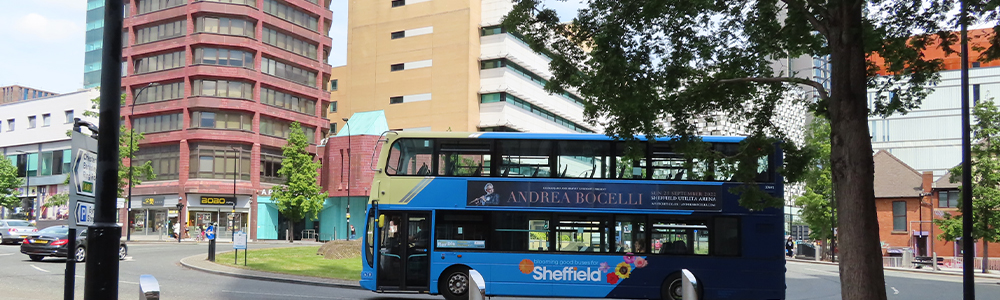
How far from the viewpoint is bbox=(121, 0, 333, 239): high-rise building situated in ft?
186

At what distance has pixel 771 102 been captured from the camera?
1413cm

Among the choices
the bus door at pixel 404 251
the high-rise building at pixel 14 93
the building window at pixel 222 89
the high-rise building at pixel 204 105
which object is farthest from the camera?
the high-rise building at pixel 14 93

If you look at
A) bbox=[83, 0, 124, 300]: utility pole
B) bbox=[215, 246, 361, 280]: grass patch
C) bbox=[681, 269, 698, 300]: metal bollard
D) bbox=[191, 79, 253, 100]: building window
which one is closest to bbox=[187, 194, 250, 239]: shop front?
bbox=[191, 79, 253, 100]: building window

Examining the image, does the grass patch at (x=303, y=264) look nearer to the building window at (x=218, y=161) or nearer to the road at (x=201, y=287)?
the road at (x=201, y=287)

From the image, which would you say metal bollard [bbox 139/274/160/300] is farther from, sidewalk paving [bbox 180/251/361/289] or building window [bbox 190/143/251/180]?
building window [bbox 190/143/251/180]

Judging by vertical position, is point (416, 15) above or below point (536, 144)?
above

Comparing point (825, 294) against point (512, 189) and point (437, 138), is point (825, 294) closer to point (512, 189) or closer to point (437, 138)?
point (512, 189)

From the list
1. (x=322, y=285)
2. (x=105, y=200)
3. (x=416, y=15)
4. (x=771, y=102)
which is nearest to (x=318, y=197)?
(x=416, y=15)

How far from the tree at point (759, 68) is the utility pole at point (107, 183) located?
7256mm

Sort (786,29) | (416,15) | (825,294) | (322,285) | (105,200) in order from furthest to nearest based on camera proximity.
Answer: (416,15) < (825,294) < (322,285) < (786,29) < (105,200)

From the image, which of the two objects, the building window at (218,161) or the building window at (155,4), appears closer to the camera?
the building window at (218,161)

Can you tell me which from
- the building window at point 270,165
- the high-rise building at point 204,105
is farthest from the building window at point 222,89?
the building window at point 270,165

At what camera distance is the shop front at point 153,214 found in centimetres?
5656

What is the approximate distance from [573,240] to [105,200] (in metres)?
10.7
